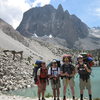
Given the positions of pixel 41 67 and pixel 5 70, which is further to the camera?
pixel 5 70

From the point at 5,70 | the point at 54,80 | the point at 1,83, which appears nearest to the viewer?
the point at 54,80

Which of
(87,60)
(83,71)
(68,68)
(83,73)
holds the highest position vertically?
(87,60)

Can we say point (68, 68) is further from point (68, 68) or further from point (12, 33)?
point (12, 33)

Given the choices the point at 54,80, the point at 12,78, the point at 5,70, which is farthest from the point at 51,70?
the point at 5,70

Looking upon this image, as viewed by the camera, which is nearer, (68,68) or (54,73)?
(68,68)

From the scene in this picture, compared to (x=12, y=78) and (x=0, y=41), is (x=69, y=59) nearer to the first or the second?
(x=12, y=78)

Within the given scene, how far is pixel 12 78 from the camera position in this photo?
41.1 metres

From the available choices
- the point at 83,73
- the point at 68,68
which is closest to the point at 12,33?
the point at 68,68

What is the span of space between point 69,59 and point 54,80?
5.27 ft

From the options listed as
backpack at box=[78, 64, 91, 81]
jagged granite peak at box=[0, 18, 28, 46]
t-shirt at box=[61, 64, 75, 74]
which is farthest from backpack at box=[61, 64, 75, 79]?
jagged granite peak at box=[0, 18, 28, 46]

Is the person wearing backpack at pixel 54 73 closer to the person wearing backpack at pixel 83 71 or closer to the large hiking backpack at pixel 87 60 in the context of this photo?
the person wearing backpack at pixel 83 71

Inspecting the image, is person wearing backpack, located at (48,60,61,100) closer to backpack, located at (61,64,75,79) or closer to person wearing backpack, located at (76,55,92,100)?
backpack, located at (61,64,75,79)

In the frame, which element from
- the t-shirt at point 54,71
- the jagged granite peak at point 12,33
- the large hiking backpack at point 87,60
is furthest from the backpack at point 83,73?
the jagged granite peak at point 12,33

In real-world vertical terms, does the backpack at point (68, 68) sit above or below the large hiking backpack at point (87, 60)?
below
